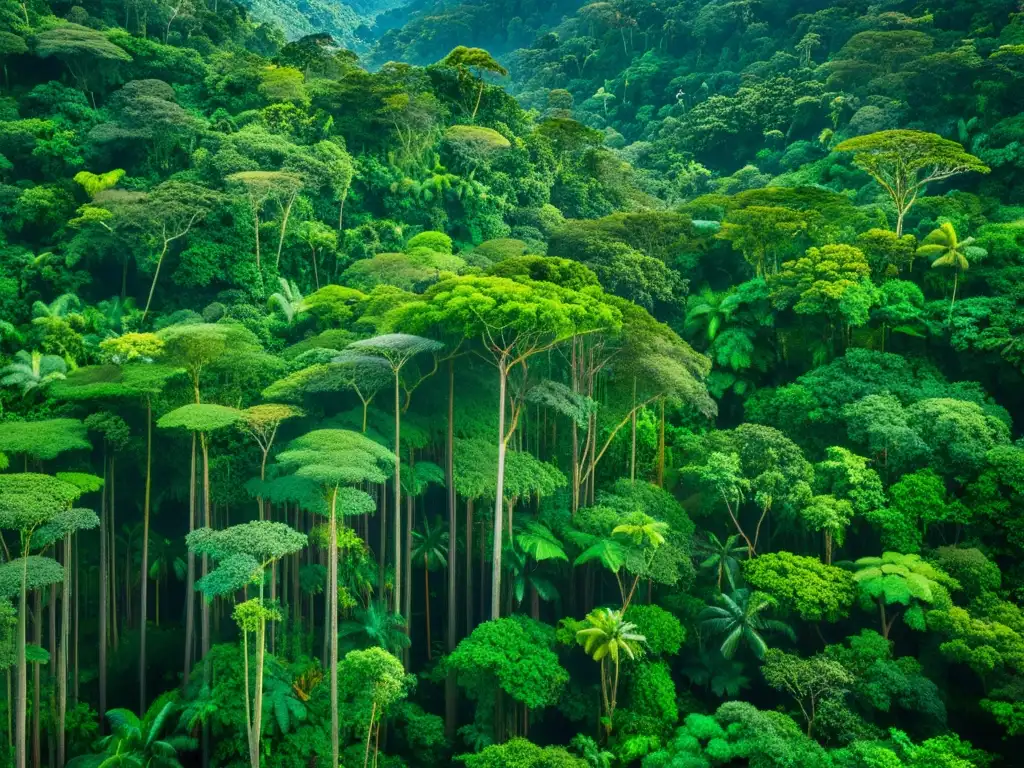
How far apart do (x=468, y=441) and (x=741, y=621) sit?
27.6ft

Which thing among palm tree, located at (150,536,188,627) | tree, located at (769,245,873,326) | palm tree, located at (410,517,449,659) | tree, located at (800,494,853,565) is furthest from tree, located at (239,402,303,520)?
tree, located at (769,245,873,326)

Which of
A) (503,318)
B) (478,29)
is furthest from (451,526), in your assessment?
(478,29)

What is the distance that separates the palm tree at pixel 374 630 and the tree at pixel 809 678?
8.83 meters

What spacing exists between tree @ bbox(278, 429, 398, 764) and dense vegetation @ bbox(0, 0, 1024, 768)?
0.14m

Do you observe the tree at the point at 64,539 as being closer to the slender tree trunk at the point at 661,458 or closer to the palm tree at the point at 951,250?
the slender tree trunk at the point at 661,458

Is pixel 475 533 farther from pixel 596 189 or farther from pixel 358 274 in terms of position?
pixel 596 189

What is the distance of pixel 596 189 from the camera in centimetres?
3969

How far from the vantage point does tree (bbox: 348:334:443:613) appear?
2055cm

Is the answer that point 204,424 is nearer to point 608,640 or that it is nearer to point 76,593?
point 76,593

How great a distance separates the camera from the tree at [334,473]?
707 inches

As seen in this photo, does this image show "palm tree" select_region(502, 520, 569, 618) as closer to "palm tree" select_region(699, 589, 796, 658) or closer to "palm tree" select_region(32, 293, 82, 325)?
"palm tree" select_region(699, 589, 796, 658)

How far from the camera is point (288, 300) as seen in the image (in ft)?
95.8

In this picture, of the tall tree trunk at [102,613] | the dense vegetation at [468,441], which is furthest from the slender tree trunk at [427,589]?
the tall tree trunk at [102,613]

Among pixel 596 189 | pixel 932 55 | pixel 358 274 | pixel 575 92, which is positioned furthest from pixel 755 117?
pixel 358 274
